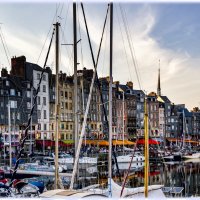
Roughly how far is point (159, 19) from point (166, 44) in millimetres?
565

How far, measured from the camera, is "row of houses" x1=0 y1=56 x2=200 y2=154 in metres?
21.1

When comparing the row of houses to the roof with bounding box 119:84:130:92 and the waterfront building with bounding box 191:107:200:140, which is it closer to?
the roof with bounding box 119:84:130:92

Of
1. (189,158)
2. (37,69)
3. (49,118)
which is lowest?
(189,158)

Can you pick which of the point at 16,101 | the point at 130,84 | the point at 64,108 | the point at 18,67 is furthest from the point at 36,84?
the point at 130,84

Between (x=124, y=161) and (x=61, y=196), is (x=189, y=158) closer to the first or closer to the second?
(x=124, y=161)

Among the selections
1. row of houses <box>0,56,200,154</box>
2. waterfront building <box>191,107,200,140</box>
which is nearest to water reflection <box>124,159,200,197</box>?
row of houses <box>0,56,200,154</box>

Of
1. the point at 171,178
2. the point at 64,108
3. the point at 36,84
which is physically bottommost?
the point at 171,178

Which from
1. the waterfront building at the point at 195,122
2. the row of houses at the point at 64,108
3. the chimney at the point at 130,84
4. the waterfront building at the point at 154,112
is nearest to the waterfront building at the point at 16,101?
the row of houses at the point at 64,108

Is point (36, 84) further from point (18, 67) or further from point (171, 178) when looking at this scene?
point (171, 178)

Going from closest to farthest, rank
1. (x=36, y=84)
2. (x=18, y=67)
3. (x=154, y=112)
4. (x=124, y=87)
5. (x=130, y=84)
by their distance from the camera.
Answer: (x=18, y=67), (x=36, y=84), (x=124, y=87), (x=130, y=84), (x=154, y=112)

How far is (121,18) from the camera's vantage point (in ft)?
21.0

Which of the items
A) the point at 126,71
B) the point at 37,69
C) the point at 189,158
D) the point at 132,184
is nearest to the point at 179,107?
the point at 189,158

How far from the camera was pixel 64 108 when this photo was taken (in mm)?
25438

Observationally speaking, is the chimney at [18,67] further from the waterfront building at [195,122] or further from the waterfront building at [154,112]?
the waterfront building at [195,122]
